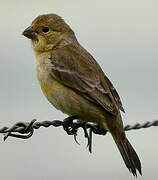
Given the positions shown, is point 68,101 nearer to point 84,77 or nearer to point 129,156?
point 84,77

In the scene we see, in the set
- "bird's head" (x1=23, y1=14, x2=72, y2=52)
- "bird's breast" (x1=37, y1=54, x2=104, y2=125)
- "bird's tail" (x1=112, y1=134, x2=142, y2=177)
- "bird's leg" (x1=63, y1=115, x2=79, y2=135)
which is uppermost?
"bird's head" (x1=23, y1=14, x2=72, y2=52)

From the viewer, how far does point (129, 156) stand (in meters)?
5.79

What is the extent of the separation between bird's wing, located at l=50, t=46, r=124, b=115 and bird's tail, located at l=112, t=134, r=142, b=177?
327 mm

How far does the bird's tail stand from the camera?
5668 millimetres

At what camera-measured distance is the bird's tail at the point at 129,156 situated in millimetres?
5668

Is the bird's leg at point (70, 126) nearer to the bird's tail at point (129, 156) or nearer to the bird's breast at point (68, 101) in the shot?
the bird's breast at point (68, 101)

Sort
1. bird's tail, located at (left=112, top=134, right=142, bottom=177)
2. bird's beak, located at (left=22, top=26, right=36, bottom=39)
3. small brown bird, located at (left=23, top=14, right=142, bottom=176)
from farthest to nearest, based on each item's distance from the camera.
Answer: bird's beak, located at (left=22, top=26, right=36, bottom=39) → small brown bird, located at (left=23, top=14, right=142, bottom=176) → bird's tail, located at (left=112, top=134, right=142, bottom=177)

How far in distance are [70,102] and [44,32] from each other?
4.38 feet

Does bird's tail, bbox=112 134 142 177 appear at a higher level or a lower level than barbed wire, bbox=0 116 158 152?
lower

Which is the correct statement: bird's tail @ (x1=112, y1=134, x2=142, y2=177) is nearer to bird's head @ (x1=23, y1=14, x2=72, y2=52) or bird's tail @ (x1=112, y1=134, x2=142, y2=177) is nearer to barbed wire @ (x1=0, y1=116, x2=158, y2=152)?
barbed wire @ (x1=0, y1=116, x2=158, y2=152)

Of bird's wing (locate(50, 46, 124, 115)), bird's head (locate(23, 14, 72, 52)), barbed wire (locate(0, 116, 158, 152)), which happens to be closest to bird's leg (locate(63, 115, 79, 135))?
barbed wire (locate(0, 116, 158, 152))

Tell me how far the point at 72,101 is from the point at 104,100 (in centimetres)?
35

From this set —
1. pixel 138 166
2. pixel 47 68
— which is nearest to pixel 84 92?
pixel 47 68

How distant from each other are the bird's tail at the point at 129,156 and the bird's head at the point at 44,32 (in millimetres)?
1676
